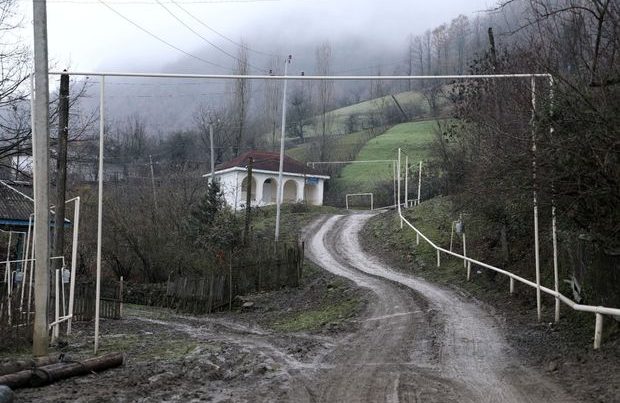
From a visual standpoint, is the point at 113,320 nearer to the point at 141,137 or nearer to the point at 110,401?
the point at 110,401

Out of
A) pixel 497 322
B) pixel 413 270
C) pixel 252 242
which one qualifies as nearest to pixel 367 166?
pixel 252 242

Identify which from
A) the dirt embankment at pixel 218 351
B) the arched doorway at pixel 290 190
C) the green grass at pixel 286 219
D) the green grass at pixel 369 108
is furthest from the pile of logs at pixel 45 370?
the green grass at pixel 369 108

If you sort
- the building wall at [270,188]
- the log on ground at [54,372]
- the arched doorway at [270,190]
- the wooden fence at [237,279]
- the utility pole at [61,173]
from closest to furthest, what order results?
the log on ground at [54,372] < the utility pole at [61,173] < the wooden fence at [237,279] < the building wall at [270,188] < the arched doorway at [270,190]

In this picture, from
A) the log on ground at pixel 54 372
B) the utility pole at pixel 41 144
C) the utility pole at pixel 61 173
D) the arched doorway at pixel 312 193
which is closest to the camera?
the log on ground at pixel 54 372

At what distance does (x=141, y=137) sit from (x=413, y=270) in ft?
215

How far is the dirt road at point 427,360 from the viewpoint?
764cm

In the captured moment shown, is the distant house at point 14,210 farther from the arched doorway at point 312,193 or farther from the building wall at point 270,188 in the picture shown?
the arched doorway at point 312,193

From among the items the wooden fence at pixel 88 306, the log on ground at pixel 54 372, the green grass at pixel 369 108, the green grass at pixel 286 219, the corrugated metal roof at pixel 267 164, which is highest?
the green grass at pixel 369 108

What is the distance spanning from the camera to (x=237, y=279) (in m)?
25.6

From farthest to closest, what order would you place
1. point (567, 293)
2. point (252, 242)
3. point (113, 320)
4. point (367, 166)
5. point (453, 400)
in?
point (367, 166) < point (252, 242) < point (113, 320) < point (567, 293) < point (453, 400)

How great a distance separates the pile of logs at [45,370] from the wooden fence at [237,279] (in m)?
15.2

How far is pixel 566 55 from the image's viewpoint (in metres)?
10.3

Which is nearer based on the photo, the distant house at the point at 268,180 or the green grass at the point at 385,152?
the distant house at the point at 268,180

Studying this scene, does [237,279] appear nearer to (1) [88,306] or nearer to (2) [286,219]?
(1) [88,306]
